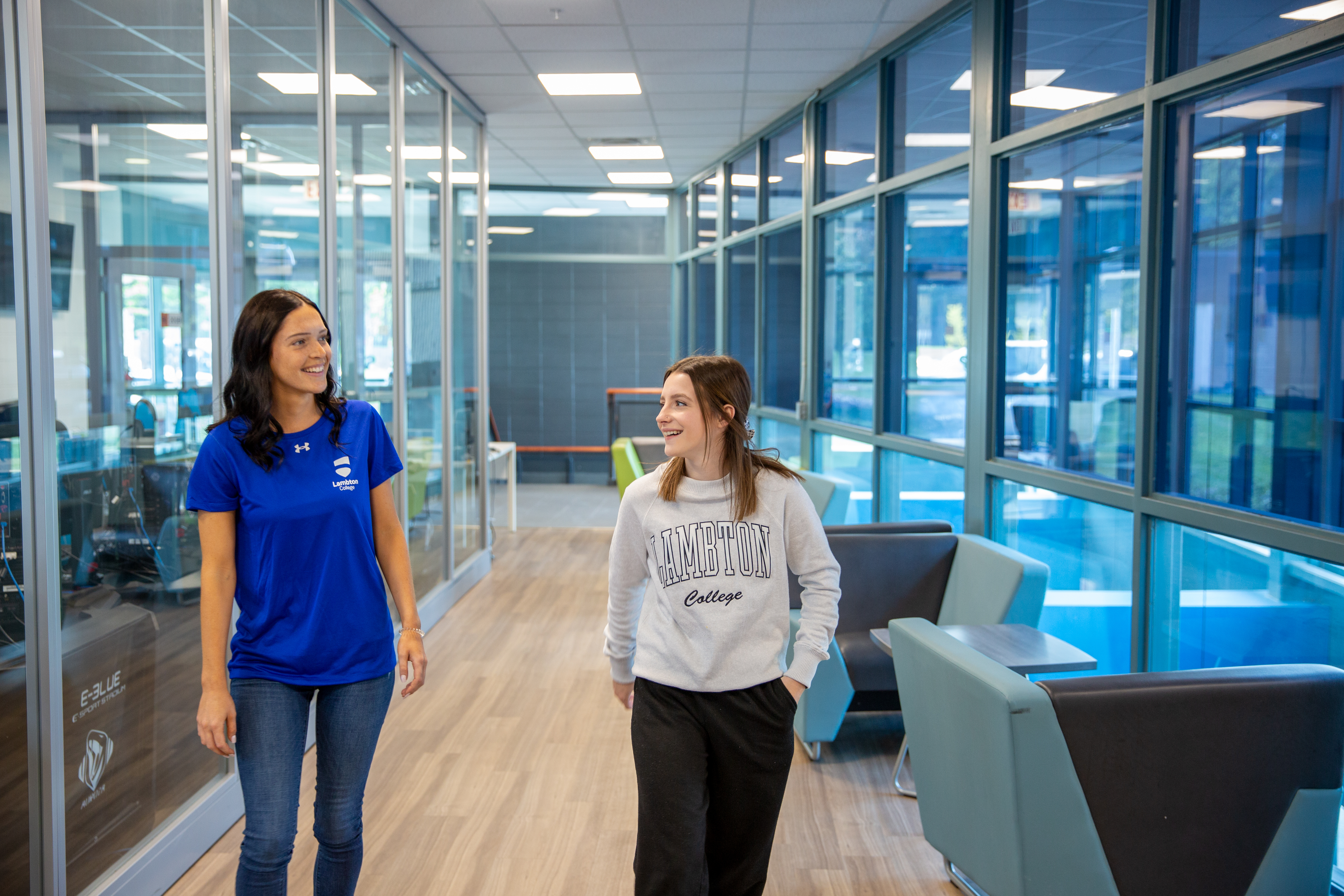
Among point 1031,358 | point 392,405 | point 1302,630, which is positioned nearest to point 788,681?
point 1302,630

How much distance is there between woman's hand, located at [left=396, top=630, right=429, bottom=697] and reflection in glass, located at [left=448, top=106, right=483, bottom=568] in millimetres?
4215

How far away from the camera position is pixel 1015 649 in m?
2.97

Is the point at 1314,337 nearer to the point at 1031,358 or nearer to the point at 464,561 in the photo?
the point at 1031,358

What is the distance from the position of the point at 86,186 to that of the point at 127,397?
537 mm

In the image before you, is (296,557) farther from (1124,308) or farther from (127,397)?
(1124,308)

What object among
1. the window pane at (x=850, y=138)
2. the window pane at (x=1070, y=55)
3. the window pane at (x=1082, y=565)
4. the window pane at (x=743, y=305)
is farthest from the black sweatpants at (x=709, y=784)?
the window pane at (x=743, y=305)

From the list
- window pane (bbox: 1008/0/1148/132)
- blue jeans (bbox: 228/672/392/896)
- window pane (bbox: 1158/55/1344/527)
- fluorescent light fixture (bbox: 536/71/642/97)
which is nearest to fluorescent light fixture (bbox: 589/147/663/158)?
→ fluorescent light fixture (bbox: 536/71/642/97)

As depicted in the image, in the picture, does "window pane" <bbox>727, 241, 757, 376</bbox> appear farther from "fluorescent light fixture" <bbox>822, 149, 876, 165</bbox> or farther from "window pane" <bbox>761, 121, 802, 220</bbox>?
"fluorescent light fixture" <bbox>822, 149, 876, 165</bbox>

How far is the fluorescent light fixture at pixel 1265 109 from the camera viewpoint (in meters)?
2.63

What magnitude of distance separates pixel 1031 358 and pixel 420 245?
3.44 m

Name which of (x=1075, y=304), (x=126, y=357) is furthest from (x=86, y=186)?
(x=1075, y=304)

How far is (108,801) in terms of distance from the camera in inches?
100

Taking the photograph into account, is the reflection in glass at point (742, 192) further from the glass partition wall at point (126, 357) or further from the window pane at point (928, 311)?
the glass partition wall at point (126, 357)

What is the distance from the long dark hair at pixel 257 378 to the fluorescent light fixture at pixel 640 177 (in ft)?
27.3
